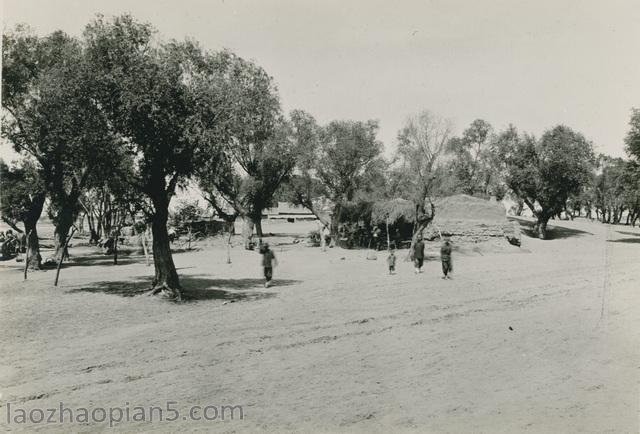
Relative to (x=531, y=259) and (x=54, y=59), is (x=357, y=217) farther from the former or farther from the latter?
(x=54, y=59)

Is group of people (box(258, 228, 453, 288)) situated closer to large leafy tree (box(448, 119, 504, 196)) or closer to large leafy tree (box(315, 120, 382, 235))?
large leafy tree (box(315, 120, 382, 235))

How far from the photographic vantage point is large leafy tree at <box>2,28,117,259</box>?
46.4 feet

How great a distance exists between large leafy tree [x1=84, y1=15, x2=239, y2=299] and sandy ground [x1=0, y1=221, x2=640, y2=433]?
10.2 ft

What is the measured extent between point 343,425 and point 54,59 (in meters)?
21.2

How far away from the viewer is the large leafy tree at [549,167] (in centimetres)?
4150

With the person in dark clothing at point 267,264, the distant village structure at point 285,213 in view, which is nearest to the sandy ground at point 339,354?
the person in dark clothing at point 267,264

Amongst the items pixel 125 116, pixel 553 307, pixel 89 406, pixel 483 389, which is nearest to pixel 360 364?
pixel 483 389

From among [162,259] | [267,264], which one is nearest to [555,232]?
[267,264]

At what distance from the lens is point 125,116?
553 inches

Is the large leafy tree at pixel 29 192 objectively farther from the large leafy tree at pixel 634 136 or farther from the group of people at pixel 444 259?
the large leafy tree at pixel 634 136

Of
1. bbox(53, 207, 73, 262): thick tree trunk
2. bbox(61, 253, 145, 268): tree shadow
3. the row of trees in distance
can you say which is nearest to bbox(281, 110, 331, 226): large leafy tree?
the row of trees in distance

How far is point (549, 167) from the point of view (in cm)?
4222

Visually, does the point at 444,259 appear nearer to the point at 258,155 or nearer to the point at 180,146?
the point at 180,146

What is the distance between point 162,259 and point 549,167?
3645 cm
